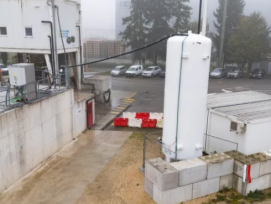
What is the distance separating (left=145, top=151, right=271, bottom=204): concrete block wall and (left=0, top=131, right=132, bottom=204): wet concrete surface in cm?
298

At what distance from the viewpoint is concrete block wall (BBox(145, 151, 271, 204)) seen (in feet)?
28.8

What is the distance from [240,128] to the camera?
413 inches

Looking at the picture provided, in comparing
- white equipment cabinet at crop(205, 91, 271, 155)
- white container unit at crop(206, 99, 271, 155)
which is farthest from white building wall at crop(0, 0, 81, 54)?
white container unit at crop(206, 99, 271, 155)

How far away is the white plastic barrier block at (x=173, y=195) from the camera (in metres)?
8.77

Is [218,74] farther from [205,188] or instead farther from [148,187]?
[148,187]

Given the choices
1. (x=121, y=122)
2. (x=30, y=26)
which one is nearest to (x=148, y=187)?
(x=121, y=122)

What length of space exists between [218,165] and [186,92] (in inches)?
109

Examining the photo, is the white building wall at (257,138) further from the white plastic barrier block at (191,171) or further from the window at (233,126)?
the white plastic barrier block at (191,171)

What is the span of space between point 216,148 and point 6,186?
8707 mm

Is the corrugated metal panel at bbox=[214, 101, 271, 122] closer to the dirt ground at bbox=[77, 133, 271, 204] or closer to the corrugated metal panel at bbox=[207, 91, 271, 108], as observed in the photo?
the corrugated metal panel at bbox=[207, 91, 271, 108]

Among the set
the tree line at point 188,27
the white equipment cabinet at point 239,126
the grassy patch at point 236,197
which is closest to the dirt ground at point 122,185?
the grassy patch at point 236,197

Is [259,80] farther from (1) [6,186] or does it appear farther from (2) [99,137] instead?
(1) [6,186]

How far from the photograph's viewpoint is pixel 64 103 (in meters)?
14.3

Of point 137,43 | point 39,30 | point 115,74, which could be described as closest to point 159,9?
point 137,43
